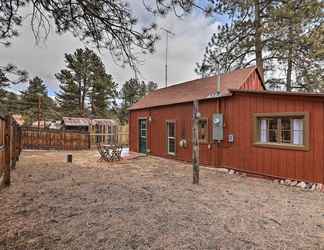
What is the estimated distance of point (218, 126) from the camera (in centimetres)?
823

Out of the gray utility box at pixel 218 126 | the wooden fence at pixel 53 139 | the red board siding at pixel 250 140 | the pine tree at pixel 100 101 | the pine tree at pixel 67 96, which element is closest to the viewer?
the red board siding at pixel 250 140

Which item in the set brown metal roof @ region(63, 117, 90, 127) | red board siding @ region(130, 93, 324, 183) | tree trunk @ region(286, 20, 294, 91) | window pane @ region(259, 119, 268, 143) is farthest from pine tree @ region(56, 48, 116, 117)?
window pane @ region(259, 119, 268, 143)

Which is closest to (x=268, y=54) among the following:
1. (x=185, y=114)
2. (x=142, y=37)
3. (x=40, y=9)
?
(x=185, y=114)

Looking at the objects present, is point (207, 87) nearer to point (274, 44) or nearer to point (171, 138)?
point (171, 138)

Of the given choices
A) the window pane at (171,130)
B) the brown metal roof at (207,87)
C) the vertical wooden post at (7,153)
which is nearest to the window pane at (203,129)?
the brown metal roof at (207,87)

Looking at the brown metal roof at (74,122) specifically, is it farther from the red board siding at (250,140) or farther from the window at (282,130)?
the window at (282,130)

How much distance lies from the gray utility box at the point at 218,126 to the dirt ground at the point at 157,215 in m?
2.13

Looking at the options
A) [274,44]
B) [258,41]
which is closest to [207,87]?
[258,41]

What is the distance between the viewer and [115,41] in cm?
380

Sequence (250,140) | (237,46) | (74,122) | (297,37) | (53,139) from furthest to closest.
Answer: (74,122) → (53,139) → (237,46) → (297,37) → (250,140)

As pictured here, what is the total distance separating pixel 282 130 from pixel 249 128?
1062 millimetres

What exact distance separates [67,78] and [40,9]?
22.2 metres

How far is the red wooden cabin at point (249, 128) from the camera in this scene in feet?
19.4

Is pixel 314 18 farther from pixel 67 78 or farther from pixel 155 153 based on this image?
pixel 67 78
